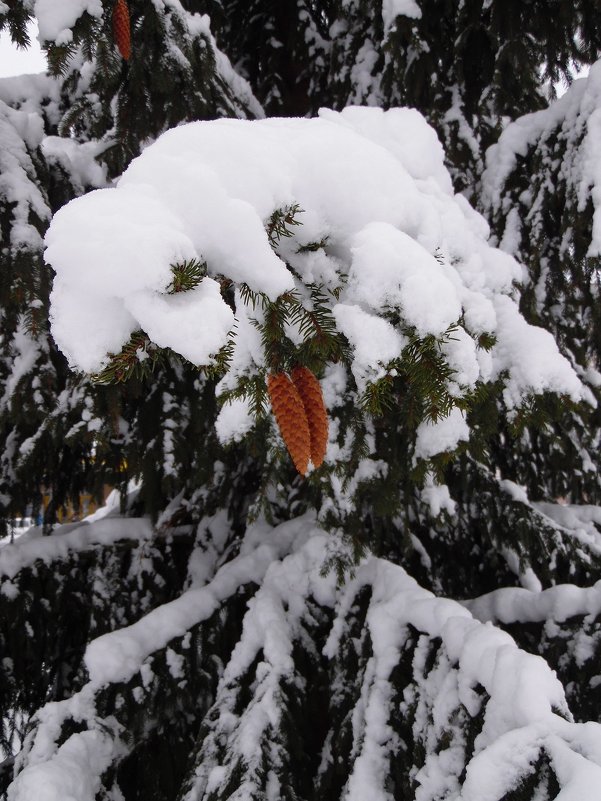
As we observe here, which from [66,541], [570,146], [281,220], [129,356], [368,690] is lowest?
[368,690]

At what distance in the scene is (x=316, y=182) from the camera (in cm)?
101

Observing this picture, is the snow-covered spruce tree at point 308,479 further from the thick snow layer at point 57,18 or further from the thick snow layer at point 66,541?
the thick snow layer at point 57,18

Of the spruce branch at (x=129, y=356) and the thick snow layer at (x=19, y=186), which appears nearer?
the spruce branch at (x=129, y=356)

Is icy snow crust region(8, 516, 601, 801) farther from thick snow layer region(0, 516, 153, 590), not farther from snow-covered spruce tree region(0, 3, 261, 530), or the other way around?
thick snow layer region(0, 516, 153, 590)

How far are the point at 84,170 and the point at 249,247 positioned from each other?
7.10 feet

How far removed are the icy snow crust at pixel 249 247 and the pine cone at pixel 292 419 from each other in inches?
4.4

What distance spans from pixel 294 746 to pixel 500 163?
2545mm

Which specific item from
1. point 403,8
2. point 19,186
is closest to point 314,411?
point 19,186

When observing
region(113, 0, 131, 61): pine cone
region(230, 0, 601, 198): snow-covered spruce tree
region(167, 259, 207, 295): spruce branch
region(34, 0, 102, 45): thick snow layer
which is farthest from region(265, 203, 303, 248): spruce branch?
region(230, 0, 601, 198): snow-covered spruce tree

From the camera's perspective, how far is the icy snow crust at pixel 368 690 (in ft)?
3.29

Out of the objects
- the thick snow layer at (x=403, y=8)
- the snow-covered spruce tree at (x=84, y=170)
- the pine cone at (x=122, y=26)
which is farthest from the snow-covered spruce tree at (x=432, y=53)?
the pine cone at (x=122, y=26)

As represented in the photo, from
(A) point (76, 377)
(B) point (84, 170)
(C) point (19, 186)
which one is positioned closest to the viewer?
(C) point (19, 186)

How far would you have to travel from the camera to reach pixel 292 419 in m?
0.85

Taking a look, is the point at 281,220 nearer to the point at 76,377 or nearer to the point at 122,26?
the point at 122,26
